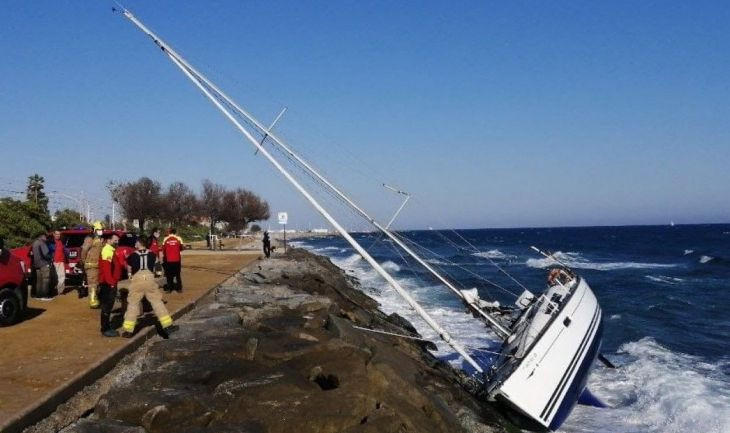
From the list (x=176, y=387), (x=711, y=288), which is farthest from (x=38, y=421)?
(x=711, y=288)

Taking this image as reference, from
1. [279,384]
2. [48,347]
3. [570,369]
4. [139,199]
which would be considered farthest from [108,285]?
[139,199]

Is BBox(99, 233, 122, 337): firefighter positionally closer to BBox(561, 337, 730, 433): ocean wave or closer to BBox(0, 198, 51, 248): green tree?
BBox(561, 337, 730, 433): ocean wave

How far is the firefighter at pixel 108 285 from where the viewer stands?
10.0m

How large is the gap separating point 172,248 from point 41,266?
9.94ft

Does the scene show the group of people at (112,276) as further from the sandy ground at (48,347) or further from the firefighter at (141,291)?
the sandy ground at (48,347)

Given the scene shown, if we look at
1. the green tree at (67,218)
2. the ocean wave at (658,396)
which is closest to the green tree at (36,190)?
the green tree at (67,218)

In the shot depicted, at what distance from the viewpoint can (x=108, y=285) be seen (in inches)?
410

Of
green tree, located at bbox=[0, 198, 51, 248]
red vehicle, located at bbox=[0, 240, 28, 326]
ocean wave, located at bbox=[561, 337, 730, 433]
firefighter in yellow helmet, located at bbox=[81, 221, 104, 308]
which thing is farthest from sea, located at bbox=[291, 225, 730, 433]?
green tree, located at bbox=[0, 198, 51, 248]

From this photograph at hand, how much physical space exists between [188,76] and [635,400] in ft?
40.6

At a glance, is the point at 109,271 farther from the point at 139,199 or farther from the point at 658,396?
the point at 139,199

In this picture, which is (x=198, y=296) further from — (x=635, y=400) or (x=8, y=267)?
(x=635, y=400)

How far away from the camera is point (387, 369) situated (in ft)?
28.2

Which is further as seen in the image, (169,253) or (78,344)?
(169,253)

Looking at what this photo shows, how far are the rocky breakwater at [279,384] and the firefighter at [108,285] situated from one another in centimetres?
116
